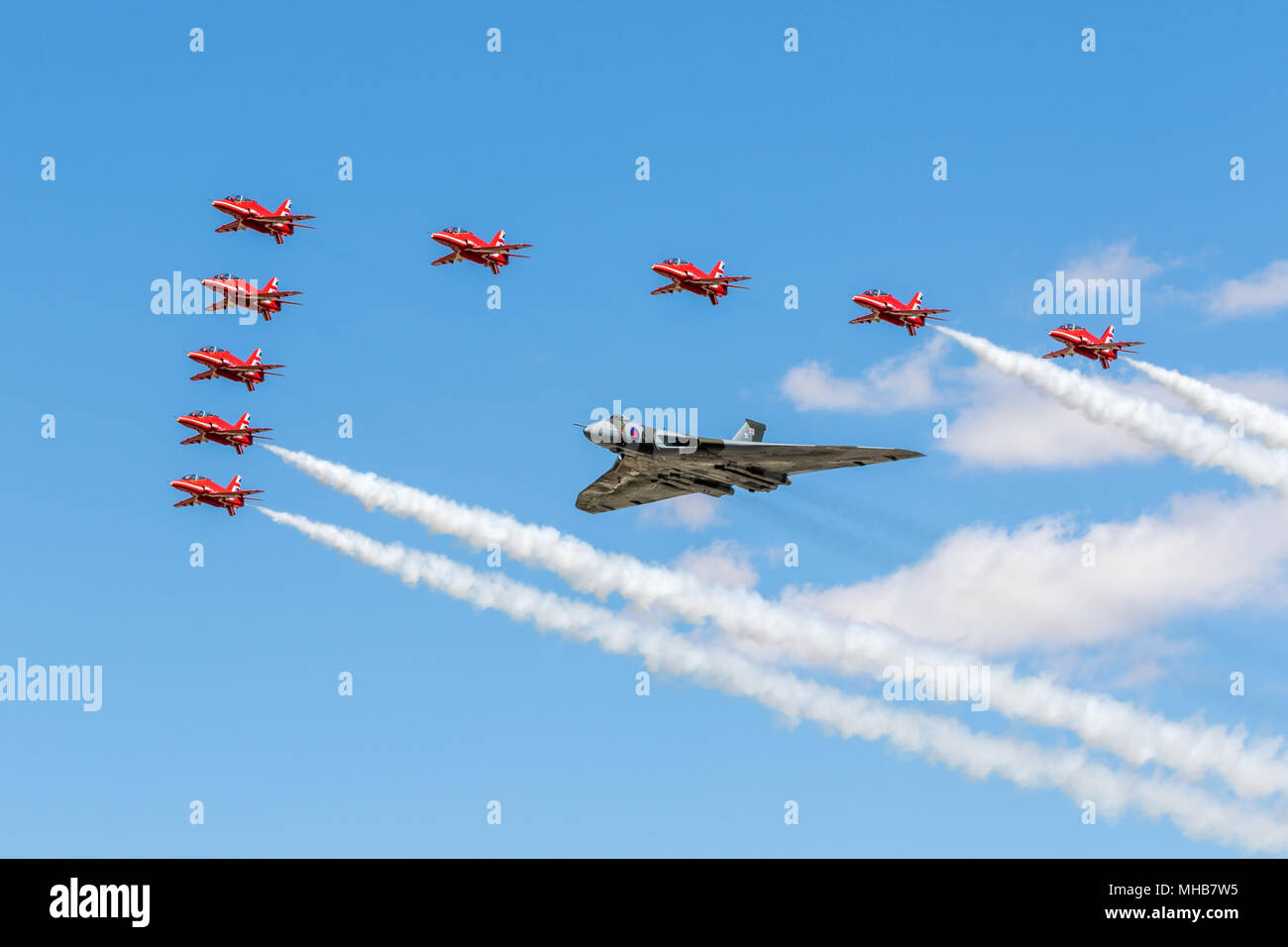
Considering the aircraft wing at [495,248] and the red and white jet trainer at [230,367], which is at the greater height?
the aircraft wing at [495,248]

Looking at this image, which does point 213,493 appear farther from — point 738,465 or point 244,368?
point 738,465

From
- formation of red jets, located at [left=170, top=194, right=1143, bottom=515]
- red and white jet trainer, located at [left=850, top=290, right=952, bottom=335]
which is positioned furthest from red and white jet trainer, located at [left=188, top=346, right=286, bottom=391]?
red and white jet trainer, located at [left=850, top=290, right=952, bottom=335]

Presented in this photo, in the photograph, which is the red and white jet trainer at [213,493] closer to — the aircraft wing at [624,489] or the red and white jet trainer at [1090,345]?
the aircraft wing at [624,489]

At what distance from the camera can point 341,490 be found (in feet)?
316

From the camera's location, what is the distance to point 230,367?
9906 cm

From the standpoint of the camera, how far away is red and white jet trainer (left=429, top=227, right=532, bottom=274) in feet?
334

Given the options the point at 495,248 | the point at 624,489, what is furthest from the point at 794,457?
the point at 495,248

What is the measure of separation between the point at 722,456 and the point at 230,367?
3711 centimetres

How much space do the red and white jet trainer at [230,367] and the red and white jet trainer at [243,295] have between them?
333cm

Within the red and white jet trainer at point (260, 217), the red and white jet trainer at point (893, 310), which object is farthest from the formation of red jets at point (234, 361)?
the red and white jet trainer at point (893, 310)

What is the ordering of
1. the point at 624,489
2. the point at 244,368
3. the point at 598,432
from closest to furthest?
the point at 598,432 → the point at 624,489 → the point at 244,368

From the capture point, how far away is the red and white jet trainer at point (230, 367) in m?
99.1

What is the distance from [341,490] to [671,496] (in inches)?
852
